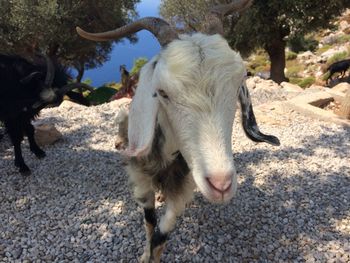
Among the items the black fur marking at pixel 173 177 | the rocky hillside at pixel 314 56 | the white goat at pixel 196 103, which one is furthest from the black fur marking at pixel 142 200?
the rocky hillside at pixel 314 56

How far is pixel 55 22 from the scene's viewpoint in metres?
13.9

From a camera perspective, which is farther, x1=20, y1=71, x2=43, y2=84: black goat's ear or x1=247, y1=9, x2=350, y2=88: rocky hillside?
x1=247, y1=9, x2=350, y2=88: rocky hillside

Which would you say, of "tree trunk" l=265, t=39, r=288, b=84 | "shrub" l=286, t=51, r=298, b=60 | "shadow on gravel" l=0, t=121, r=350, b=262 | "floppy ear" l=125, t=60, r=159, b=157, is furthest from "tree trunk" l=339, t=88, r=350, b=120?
"shrub" l=286, t=51, r=298, b=60

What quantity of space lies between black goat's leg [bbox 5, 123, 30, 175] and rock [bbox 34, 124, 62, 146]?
2.48 feet

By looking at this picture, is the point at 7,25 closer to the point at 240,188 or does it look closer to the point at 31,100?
the point at 31,100

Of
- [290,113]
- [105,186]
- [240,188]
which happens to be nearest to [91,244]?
[105,186]

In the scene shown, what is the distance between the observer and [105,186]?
4.68 meters

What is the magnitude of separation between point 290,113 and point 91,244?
209 inches

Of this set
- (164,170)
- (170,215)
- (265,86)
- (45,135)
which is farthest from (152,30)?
(265,86)

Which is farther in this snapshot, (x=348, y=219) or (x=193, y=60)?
(x=348, y=219)

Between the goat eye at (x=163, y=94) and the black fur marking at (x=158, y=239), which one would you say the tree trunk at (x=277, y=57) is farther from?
the goat eye at (x=163, y=94)

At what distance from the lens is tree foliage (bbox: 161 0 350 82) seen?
12609 millimetres

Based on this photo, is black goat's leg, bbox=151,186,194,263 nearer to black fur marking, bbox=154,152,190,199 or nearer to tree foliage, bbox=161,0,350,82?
black fur marking, bbox=154,152,190,199

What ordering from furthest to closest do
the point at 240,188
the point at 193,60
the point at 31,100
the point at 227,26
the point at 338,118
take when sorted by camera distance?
the point at 227,26 → the point at 338,118 → the point at 31,100 → the point at 240,188 → the point at 193,60
